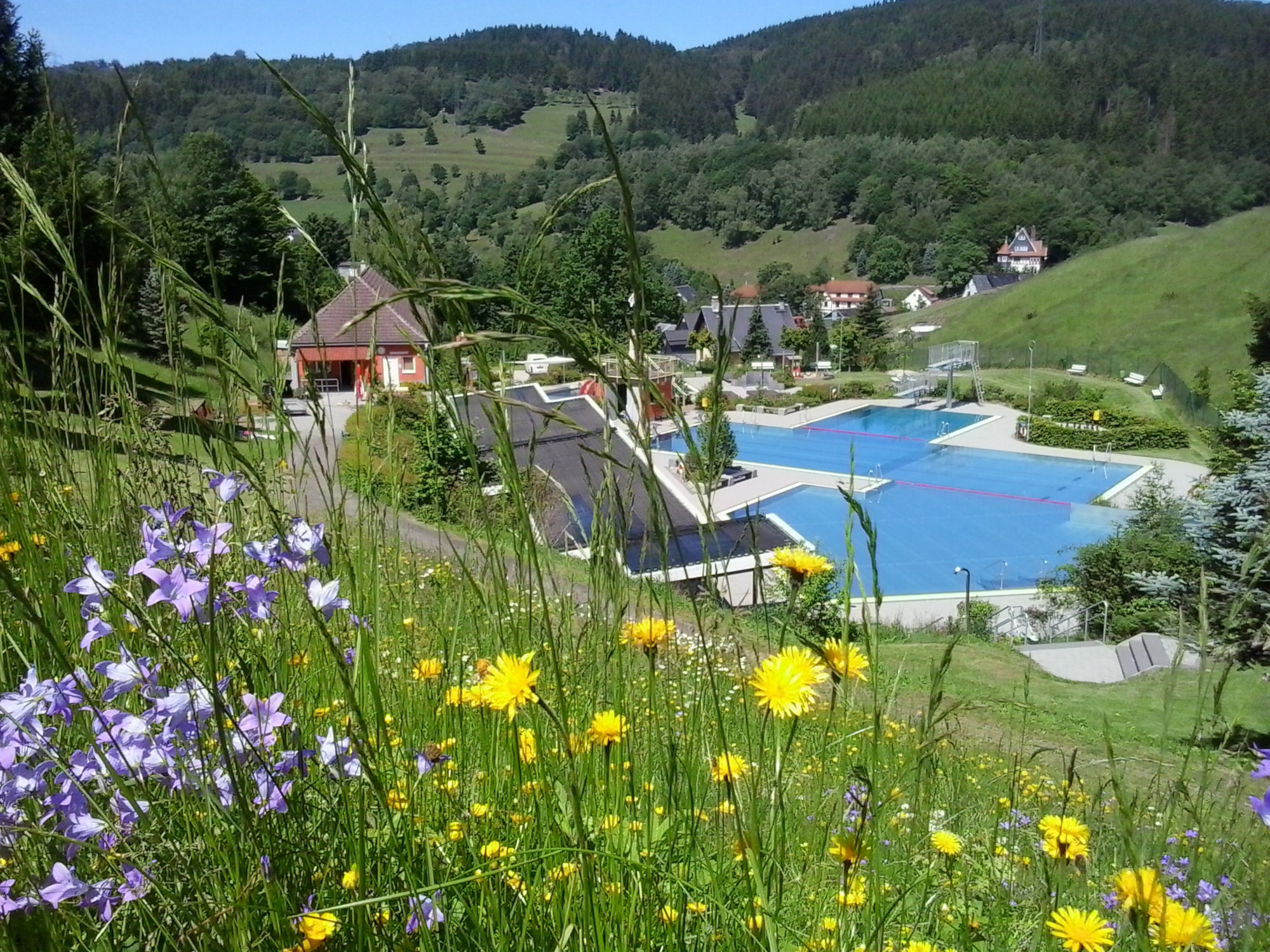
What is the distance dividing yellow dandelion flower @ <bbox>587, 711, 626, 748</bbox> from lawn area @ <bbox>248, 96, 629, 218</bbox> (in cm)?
7725

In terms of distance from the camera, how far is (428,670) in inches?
42.4

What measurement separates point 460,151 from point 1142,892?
365 feet

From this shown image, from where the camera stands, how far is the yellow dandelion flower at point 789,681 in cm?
73

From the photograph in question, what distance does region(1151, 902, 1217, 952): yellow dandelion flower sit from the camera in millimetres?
671

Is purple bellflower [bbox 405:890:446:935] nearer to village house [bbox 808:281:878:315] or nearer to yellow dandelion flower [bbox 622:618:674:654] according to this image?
yellow dandelion flower [bbox 622:618:674:654]

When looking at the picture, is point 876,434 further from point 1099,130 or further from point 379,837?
point 1099,130

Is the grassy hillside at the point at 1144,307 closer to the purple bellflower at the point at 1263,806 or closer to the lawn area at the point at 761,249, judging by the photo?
the lawn area at the point at 761,249

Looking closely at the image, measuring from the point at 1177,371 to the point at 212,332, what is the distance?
120 ft

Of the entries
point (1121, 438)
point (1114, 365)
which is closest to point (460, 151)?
point (1114, 365)

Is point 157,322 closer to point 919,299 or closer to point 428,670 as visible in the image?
point 428,670

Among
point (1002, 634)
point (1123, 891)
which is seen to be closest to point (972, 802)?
point (1123, 891)

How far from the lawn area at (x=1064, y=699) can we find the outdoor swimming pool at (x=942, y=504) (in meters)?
3.38

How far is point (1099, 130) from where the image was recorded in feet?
298

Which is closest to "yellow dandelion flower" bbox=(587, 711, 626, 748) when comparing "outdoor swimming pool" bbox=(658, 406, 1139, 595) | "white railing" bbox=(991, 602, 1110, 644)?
"outdoor swimming pool" bbox=(658, 406, 1139, 595)
